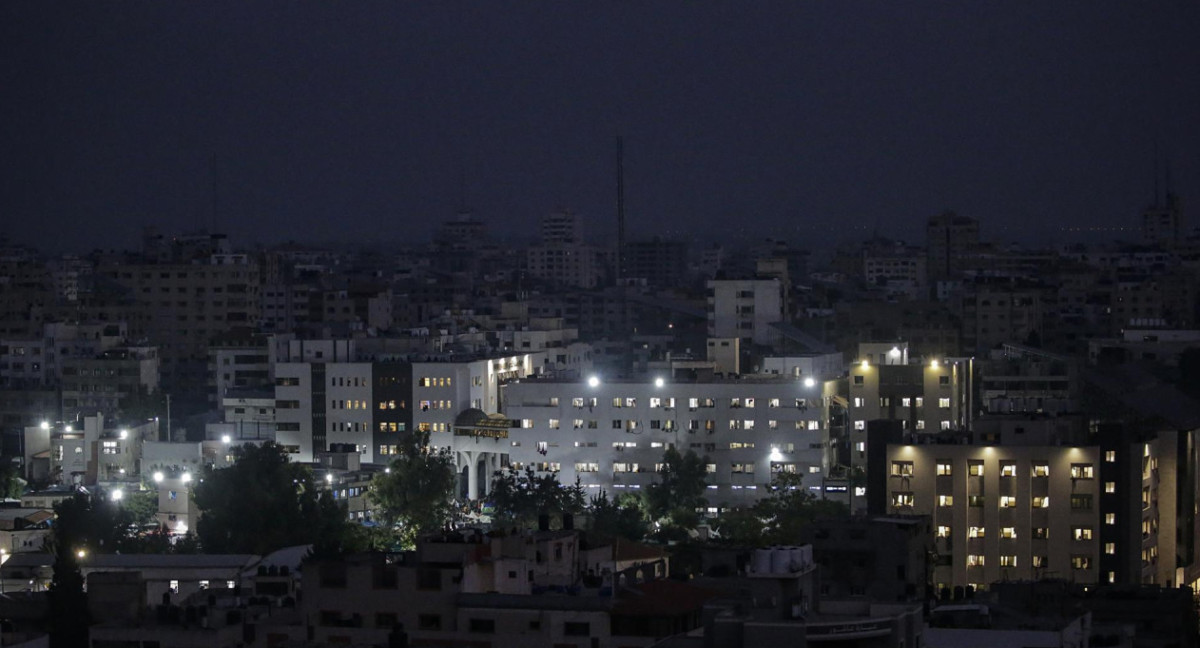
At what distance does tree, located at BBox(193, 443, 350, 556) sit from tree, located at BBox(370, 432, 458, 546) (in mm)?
804

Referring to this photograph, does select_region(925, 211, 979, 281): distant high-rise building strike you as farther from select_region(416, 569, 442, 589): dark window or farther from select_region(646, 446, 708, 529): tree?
select_region(416, 569, 442, 589): dark window

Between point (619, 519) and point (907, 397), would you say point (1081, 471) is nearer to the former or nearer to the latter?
point (619, 519)

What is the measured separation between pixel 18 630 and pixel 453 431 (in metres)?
13.5

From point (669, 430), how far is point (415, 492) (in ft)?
13.0

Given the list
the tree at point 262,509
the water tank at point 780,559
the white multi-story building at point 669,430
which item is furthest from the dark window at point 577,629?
the white multi-story building at point 669,430

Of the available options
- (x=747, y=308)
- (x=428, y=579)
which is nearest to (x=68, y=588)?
(x=428, y=579)

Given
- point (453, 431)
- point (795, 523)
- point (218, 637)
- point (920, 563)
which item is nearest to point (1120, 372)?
point (453, 431)

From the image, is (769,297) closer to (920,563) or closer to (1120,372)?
(1120,372)

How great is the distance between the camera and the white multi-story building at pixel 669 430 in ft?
88.5

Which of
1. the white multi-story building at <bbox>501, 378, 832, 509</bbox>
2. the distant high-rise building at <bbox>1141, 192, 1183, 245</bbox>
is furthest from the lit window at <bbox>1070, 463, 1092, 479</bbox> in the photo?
the distant high-rise building at <bbox>1141, 192, 1183, 245</bbox>

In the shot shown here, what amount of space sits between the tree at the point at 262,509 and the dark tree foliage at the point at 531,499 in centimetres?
158

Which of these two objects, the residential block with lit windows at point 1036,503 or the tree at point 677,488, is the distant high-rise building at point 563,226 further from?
the residential block with lit windows at point 1036,503

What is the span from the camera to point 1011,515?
66.4 ft

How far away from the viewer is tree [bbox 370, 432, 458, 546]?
24.2 meters
